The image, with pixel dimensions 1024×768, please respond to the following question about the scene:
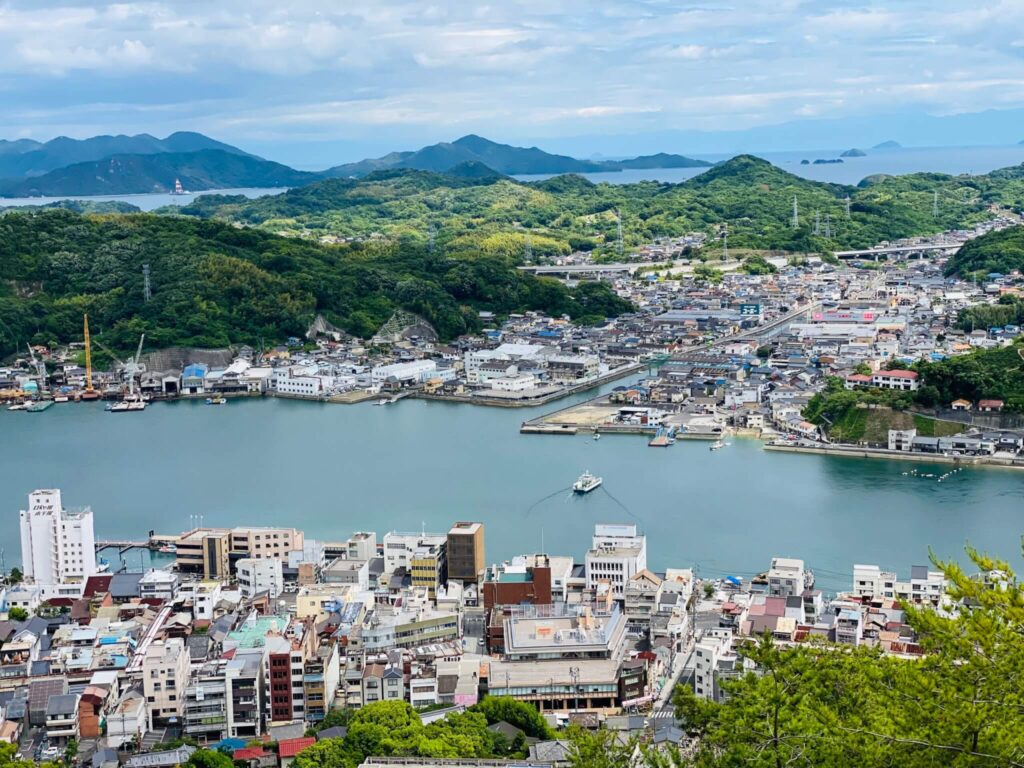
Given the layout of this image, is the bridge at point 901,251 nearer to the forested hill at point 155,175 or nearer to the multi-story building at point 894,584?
the multi-story building at point 894,584

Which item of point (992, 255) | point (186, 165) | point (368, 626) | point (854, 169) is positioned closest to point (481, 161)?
point (186, 165)

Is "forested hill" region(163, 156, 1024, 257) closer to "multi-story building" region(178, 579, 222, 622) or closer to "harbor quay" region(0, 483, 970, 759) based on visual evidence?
"harbor quay" region(0, 483, 970, 759)

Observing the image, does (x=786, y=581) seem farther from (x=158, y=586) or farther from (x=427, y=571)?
(x=158, y=586)

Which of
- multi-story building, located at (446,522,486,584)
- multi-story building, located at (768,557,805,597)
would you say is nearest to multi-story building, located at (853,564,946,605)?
multi-story building, located at (768,557,805,597)

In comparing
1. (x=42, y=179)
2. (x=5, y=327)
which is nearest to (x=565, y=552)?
(x=5, y=327)

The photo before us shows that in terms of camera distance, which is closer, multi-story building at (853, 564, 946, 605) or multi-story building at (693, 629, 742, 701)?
multi-story building at (693, 629, 742, 701)

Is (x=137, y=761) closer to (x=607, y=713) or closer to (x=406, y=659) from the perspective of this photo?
(x=406, y=659)
